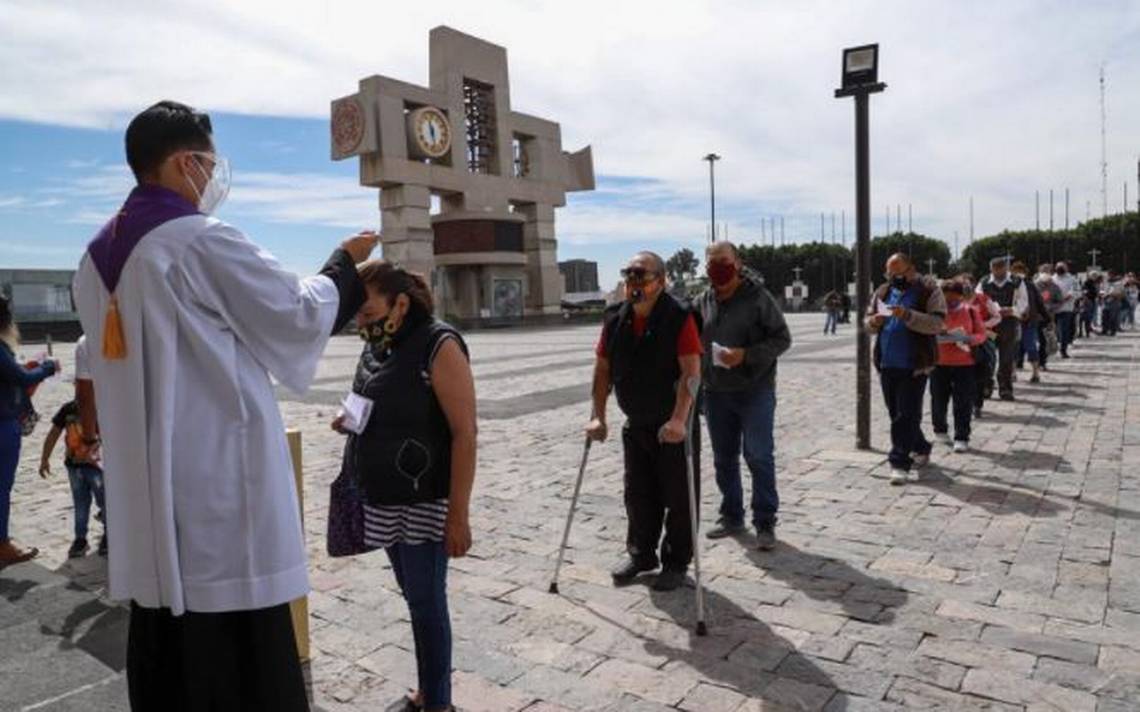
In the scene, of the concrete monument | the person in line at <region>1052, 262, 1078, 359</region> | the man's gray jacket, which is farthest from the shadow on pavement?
the concrete monument

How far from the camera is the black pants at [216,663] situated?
2.12m

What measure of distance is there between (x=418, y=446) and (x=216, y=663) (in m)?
1.01

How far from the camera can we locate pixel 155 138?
215cm

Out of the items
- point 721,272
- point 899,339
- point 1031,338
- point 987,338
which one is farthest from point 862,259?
point 1031,338

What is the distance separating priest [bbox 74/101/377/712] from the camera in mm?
2033

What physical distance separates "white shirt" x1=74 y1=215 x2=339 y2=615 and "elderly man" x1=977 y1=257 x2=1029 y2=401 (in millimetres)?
10766

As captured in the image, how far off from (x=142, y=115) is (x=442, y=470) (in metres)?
1.52

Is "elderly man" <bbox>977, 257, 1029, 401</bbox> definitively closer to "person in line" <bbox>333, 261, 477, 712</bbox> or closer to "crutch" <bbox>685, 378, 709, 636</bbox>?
"crutch" <bbox>685, 378, 709, 636</bbox>

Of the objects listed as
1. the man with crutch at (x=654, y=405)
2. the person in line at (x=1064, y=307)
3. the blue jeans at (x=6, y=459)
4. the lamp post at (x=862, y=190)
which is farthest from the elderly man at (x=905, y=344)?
the person in line at (x=1064, y=307)

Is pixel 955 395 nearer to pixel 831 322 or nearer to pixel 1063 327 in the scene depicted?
pixel 1063 327

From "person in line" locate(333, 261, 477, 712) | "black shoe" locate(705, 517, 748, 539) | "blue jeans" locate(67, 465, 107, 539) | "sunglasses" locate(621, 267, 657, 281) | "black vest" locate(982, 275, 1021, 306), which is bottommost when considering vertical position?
"black shoe" locate(705, 517, 748, 539)

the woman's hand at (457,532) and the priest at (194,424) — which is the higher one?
the priest at (194,424)

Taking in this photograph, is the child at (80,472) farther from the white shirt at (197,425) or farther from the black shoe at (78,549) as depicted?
the white shirt at (197,425)

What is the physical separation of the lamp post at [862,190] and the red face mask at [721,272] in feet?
9.75
